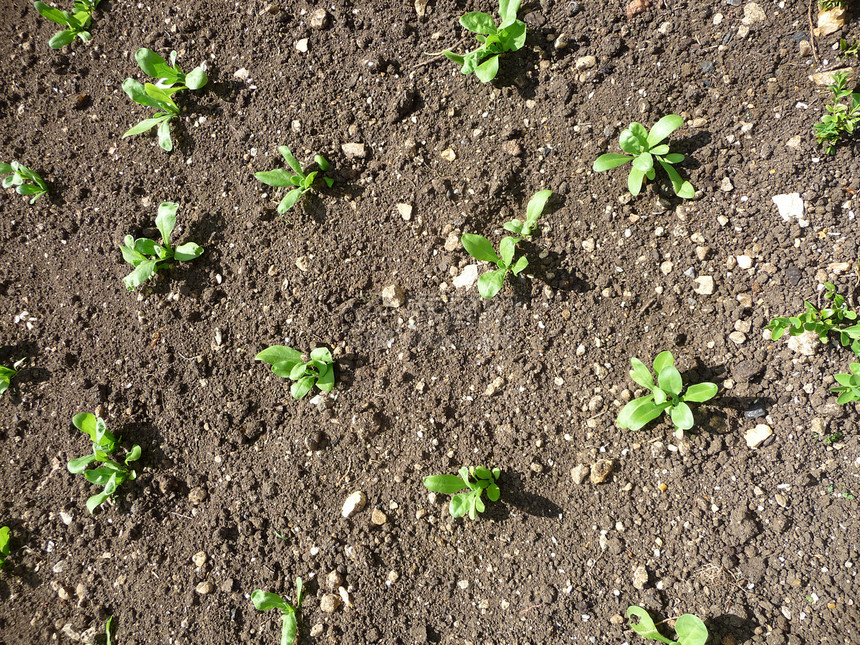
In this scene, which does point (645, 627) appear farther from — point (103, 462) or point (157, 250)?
point (157, 250)

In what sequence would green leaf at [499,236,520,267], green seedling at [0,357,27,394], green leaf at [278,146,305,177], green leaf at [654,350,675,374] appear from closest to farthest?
green leaf at [654,350,675,374] → green leaf at [499,236,520,267] → green leaf at [278,146,305,177] → green seedling at [0,357,27,394]

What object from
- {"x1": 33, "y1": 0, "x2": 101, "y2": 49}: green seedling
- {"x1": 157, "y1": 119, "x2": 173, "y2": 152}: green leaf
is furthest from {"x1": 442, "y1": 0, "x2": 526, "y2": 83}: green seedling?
{"x1": 33, "y1": 0, "x2": 101, "y2": 49}: green seedling

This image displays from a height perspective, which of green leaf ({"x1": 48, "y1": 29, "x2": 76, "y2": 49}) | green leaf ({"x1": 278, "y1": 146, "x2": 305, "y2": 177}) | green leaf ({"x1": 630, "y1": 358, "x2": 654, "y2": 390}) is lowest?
green leaf ({"x1": 630, "y1": 358, "x2": 654, "y2": 390})

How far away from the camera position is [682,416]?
159cm

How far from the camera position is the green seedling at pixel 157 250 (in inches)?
79.1

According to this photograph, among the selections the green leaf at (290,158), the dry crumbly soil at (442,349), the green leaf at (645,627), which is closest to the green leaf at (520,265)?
the dry crumbly soil at (442,349)

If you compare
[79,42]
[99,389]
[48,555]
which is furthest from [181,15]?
[48,555]

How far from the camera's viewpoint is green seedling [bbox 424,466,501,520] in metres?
1.67

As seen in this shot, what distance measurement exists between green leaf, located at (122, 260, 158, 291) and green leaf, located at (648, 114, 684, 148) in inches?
76.8

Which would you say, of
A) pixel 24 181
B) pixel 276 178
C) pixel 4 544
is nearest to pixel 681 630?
pixel 276 178

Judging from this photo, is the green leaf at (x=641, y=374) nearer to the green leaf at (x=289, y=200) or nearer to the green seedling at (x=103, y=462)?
the green leaf at (x=289, y=200)

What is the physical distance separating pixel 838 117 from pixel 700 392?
988mm

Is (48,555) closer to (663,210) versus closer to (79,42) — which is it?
(79,42)

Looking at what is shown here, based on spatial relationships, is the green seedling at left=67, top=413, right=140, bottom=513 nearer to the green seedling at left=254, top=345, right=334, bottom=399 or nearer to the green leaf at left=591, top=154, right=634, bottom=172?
the green seedling at left=254, top=345, right=334, bottom=399
